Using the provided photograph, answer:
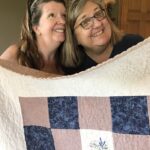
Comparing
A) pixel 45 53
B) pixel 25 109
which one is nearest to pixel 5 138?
pixel 25 109

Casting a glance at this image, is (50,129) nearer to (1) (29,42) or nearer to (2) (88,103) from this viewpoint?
(2) (88,103)

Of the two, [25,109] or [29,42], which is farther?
[29,42]

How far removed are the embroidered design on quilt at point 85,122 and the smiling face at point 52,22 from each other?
35 centimetres

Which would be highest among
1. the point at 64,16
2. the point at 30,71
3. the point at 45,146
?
the point at 64,16

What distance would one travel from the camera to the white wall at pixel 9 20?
11.6 feet

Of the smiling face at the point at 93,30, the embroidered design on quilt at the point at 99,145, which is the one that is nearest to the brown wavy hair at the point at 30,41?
the smiling face at the point at 93,30

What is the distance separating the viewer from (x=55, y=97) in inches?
39.6

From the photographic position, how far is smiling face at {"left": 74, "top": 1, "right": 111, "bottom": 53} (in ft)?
4.34

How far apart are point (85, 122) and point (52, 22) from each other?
0.50 m

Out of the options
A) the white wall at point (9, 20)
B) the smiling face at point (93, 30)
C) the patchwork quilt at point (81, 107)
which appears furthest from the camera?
the white wall at point (9, 20)

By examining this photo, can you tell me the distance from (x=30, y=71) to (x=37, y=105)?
11 centimetres

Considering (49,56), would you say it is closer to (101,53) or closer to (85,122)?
(101,53)

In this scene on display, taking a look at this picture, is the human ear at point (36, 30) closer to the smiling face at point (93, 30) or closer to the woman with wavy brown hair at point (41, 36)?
the woman with wavy brown hair at point (41, 36)

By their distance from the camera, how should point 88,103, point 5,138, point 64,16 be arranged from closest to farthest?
point 88,103 < point 5,138 < point 64,16
